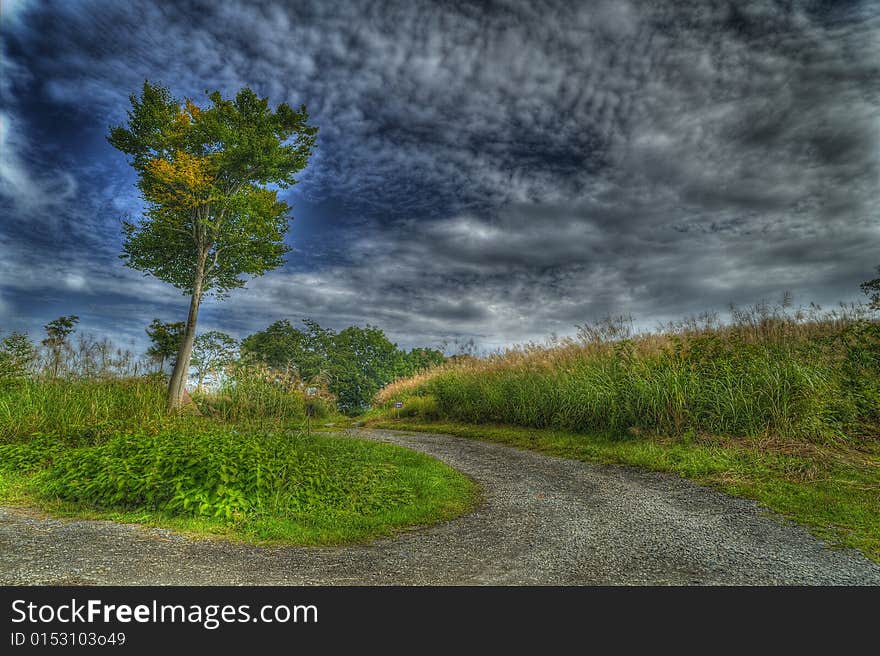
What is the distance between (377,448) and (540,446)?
2929 millimetres

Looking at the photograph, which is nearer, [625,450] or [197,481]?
[197,481]

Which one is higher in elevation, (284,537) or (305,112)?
(305,112)

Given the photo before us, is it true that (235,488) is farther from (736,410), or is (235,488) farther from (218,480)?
(736,410)

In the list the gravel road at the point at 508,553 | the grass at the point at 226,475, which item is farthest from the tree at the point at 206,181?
the gravel road at the point at 508,553

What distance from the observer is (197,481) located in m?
4.67

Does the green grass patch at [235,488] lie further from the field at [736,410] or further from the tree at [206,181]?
the tree at [206,181]

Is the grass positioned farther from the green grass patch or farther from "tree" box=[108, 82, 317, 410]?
"tree" box=[108, 82, 317, 410]

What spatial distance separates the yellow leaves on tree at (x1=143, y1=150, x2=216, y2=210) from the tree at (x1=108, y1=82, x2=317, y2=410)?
3 cm

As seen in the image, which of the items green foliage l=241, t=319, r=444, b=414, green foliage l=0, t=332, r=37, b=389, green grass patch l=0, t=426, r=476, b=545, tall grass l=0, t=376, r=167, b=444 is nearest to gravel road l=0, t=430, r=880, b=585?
green grass patch l=0, t=426, r=476, b=545

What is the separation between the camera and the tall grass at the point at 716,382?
6.72m

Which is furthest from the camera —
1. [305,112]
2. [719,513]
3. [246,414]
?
[305,112]

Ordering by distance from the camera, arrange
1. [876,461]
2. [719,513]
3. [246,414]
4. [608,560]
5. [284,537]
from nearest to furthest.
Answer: [608,560]
[284,537]
[719,513]
[876,461]
[246,414]
